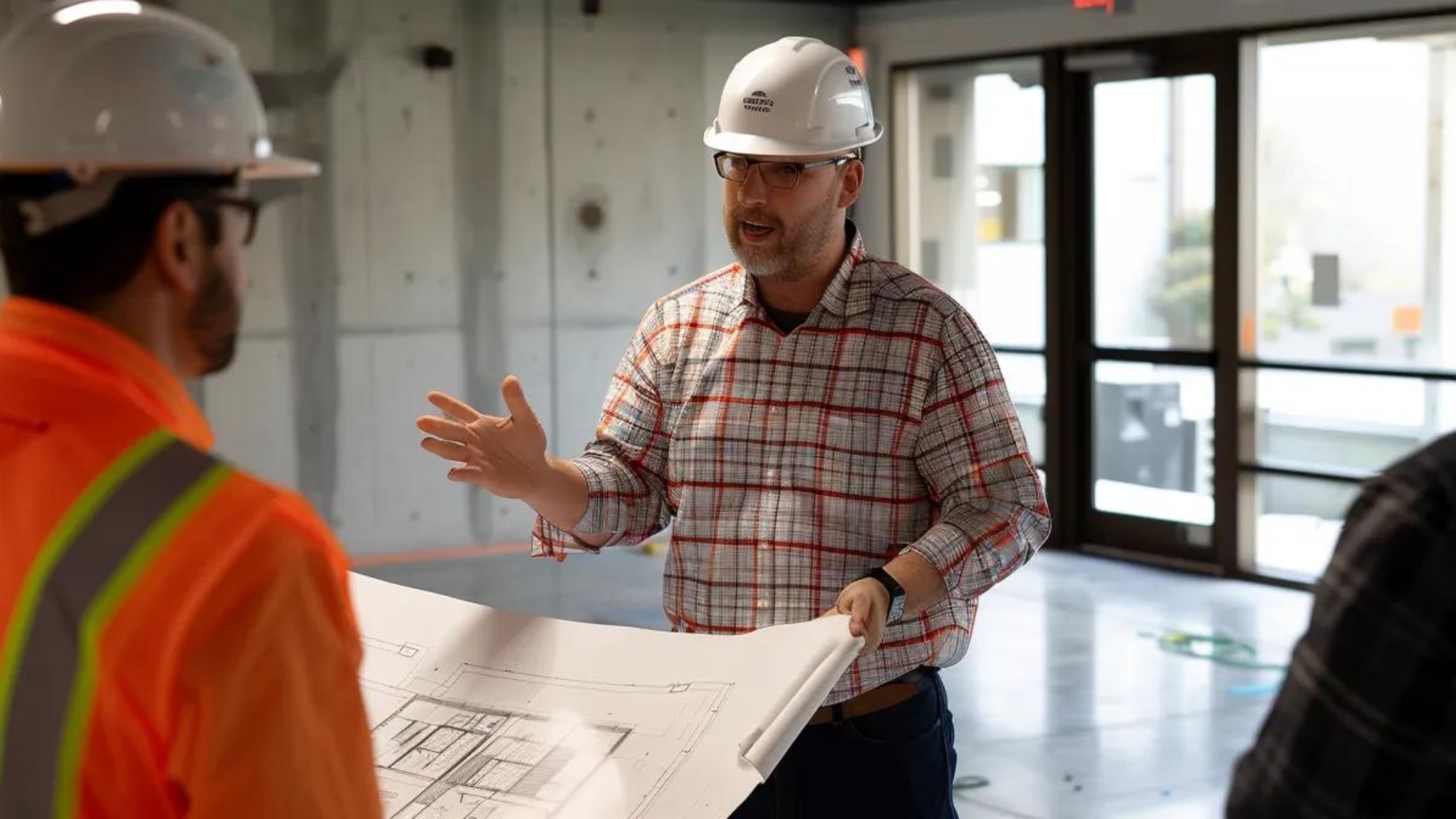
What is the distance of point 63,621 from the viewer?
42.8 inches

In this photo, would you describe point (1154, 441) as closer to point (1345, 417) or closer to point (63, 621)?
point (1345, 417)

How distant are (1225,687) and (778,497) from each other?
4140 millimetres

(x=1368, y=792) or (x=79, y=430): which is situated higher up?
(x=79, y=430)

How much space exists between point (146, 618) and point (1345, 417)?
7039 millimetres

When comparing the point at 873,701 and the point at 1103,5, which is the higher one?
the point at 1103,5

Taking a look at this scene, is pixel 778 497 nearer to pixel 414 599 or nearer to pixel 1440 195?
pixel 414 599

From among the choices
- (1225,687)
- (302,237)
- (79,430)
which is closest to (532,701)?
(79,430)

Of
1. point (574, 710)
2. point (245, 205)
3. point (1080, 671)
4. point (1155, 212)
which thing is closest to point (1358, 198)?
point (1155, 212)

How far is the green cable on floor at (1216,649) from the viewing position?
626 centimetres

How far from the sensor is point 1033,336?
8828 millimetres

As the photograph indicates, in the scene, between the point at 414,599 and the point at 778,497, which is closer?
the point at 414,599

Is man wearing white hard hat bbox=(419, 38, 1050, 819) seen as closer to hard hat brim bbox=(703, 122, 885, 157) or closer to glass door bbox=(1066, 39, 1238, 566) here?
hard hat brim bbox=(703, 122, 885, 157)

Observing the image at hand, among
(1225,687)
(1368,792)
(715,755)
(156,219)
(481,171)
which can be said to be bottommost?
(1225,687)

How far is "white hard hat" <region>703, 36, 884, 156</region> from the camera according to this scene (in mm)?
2486
